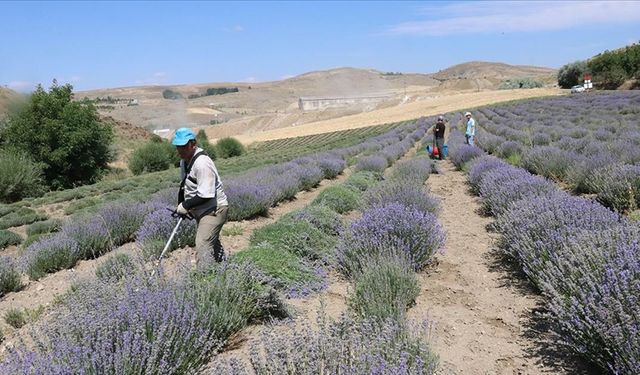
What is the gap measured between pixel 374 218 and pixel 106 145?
3168 cm

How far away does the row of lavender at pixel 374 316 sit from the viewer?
2.68 metres

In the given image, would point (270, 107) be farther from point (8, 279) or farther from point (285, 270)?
point (285, 270)

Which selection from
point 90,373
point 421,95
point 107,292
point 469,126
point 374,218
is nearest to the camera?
point 90,373

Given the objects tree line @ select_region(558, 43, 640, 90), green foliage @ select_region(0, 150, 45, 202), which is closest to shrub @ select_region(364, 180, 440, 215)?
green foliage @ select_region(0, 150, 45, 202)

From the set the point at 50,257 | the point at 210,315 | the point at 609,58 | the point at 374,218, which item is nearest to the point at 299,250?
the point at 374,218

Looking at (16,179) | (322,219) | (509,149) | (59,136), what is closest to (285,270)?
(322,219)

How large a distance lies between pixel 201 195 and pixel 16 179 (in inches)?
855

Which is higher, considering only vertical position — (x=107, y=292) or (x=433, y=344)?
(x=107, y=292)

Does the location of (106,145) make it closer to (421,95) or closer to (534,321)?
(534,321)

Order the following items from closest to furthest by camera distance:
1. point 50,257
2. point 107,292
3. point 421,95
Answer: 1. point 107,292
2. point 50,257
3. point 421,95

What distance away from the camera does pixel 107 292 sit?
3662 mm

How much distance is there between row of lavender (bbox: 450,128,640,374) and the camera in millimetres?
2918

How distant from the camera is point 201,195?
4965 millimetres

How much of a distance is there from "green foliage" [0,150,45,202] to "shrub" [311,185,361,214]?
19.0 meters
